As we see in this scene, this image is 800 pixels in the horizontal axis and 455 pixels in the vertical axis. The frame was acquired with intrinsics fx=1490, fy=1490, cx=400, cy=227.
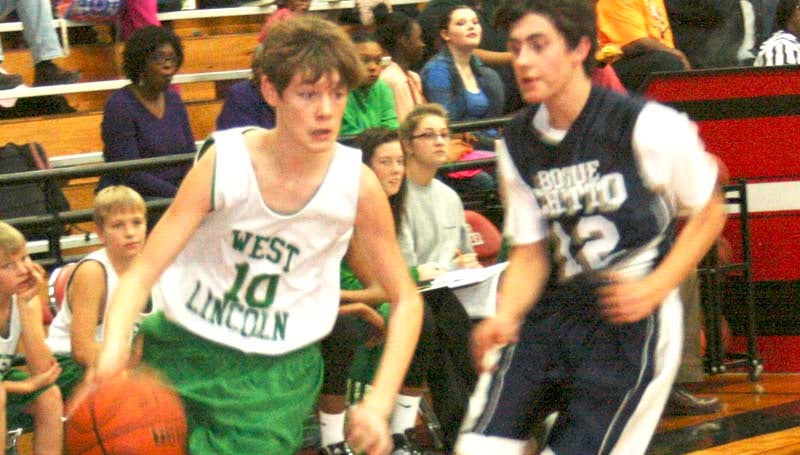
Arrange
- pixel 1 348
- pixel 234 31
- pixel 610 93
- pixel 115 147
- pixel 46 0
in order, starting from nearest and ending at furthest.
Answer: pixel 610 93 → pixel 1 348 → pixel 115 147 → pixel 46 0 → pixel 234 31

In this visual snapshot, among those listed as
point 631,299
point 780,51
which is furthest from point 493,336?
point 780,51

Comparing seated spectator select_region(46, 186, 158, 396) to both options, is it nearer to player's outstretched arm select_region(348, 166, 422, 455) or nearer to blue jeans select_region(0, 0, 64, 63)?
player's outstretched arm select_region(348, 166, 422, 455)

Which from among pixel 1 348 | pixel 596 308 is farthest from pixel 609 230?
pixel 1 348

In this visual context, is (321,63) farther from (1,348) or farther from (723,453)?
(723,453)

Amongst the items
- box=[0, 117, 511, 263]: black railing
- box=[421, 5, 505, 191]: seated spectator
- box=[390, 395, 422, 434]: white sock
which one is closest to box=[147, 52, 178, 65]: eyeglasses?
box=[0, 117, 511, 263]: black railing

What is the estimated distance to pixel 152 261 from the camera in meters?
3.45

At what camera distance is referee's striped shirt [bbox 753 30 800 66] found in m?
8.49

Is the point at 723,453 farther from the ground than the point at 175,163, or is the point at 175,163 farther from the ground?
the point at 175,163

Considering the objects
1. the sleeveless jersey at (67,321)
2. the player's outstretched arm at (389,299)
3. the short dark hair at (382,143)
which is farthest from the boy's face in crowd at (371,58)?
the player's outstretched arm at (389,299)

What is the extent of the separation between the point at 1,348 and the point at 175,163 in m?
1.44

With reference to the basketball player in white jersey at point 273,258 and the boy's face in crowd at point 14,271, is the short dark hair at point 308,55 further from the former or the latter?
the boy's face in crowd at point 14,271

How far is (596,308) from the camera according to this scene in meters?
3.71

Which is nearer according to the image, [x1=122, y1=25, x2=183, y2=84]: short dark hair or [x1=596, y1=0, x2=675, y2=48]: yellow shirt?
[x1=122, y1=25, x2=183, y2=84]: short dark hair

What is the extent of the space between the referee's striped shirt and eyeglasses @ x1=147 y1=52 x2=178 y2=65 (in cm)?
348
